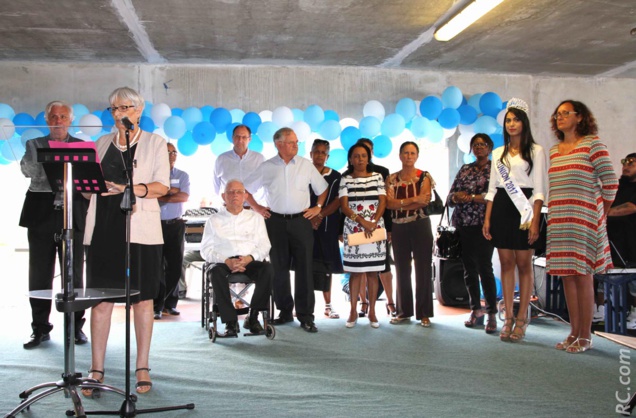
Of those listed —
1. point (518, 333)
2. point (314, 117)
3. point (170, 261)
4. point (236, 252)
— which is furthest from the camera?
point (314, 117)

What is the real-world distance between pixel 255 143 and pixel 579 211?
3.52 metres

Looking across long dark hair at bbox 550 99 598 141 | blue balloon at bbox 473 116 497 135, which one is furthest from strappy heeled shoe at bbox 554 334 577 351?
blue balloon at bbox 473 116 497 135

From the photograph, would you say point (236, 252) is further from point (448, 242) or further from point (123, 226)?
point (448, 242)

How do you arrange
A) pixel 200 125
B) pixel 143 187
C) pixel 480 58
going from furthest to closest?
pixel 480 58 → pixel 200 125 → pixel 143 187

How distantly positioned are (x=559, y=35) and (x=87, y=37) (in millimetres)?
4679

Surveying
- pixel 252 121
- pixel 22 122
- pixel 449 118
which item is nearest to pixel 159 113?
pixel 252 121

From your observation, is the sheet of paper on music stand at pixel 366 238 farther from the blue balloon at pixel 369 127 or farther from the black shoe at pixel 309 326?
the blue balloon at pixel 369 127

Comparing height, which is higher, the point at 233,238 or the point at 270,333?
the point at 233,238

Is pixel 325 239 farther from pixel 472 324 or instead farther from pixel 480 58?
pixel 480 58

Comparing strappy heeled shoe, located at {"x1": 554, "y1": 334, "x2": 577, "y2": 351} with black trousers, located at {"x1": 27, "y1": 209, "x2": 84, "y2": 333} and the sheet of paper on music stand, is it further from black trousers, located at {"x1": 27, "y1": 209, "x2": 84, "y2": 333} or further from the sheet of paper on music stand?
black trousers, located at {"x1": 27, "y1": 209, "x2": 84, "y2": 333}

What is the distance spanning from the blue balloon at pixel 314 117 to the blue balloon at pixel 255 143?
588 millimetres

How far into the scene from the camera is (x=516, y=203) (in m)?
4.40

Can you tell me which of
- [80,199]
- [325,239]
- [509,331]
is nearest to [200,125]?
[325,239]

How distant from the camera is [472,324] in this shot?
17.2 ft
